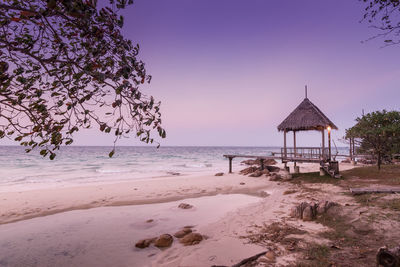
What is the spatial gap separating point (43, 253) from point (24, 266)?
1.73ft

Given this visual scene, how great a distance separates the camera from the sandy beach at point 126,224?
15.2ft

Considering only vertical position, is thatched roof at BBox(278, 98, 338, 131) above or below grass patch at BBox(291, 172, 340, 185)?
above

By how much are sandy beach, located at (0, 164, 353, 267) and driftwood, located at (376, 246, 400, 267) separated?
145 cm

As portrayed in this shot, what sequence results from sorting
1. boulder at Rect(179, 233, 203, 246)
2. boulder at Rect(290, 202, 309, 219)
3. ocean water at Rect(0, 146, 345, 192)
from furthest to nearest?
ocean water at Rect(0, 146, 345, 192) → boulder at Rect(290, 202, 309, 219) → boulder at Rect(179, 233, 203, 246)

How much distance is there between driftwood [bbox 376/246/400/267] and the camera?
2686 millimetres

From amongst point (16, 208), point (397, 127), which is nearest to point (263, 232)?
point (16, 208)

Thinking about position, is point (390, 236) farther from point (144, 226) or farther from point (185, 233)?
point (144, 226)

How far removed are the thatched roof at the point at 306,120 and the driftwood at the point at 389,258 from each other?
12.6 m

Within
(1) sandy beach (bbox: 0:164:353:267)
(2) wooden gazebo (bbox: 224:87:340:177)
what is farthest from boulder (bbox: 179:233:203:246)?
(2) wooden gazebo (bbox: 224:87:340:177)

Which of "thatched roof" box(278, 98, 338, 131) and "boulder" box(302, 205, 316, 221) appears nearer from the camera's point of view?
"boulder" box(302, 205, 316, 221)

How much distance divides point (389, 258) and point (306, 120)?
44.1ft

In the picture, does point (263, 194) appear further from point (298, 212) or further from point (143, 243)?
point (143, 243)

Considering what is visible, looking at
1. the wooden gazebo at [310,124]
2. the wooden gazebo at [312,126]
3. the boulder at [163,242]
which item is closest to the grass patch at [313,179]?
the wooden gazebo at [312,126]

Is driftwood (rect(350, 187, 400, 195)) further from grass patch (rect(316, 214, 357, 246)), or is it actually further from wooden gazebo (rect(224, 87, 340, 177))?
wooden gazebo (rect(224, 87, 340, 177))
